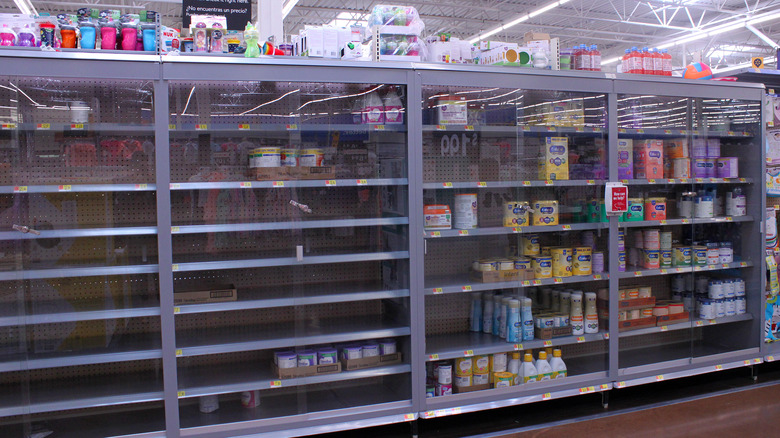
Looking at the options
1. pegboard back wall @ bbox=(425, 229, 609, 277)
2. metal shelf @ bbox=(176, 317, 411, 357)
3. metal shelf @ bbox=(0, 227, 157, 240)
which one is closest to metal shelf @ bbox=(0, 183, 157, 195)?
metal shelf @ bbox=(0, 227, 157, 240)

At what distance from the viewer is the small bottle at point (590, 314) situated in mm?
4109

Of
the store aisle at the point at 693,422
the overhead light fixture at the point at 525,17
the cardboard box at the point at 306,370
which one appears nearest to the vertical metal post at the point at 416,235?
the cardboard box at the point at 306,370

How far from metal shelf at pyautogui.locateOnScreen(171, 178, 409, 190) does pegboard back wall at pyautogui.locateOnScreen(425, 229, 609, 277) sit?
671 millimetres

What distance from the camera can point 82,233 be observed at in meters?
3.06

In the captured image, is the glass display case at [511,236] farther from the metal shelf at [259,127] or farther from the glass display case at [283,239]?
the metal shelf at [259,127]

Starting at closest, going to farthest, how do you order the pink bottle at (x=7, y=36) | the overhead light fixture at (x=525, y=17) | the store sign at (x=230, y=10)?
the pink bottle at (x=7, y=36) → the store sign at (x=230, y=10) → the overhead light fixture at (x=525, y=17)

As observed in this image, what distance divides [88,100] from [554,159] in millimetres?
2982

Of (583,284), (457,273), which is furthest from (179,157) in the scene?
(583,284)

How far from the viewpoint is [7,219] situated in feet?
9.82

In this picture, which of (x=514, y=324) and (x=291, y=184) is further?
(x=514, y=324)

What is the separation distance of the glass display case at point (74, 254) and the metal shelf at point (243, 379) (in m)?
0.16

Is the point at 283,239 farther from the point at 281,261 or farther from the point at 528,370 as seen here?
the point at 528,370

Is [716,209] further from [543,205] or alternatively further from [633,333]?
[543,205]

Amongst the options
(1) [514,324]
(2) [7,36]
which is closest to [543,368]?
(1) [514,324]
